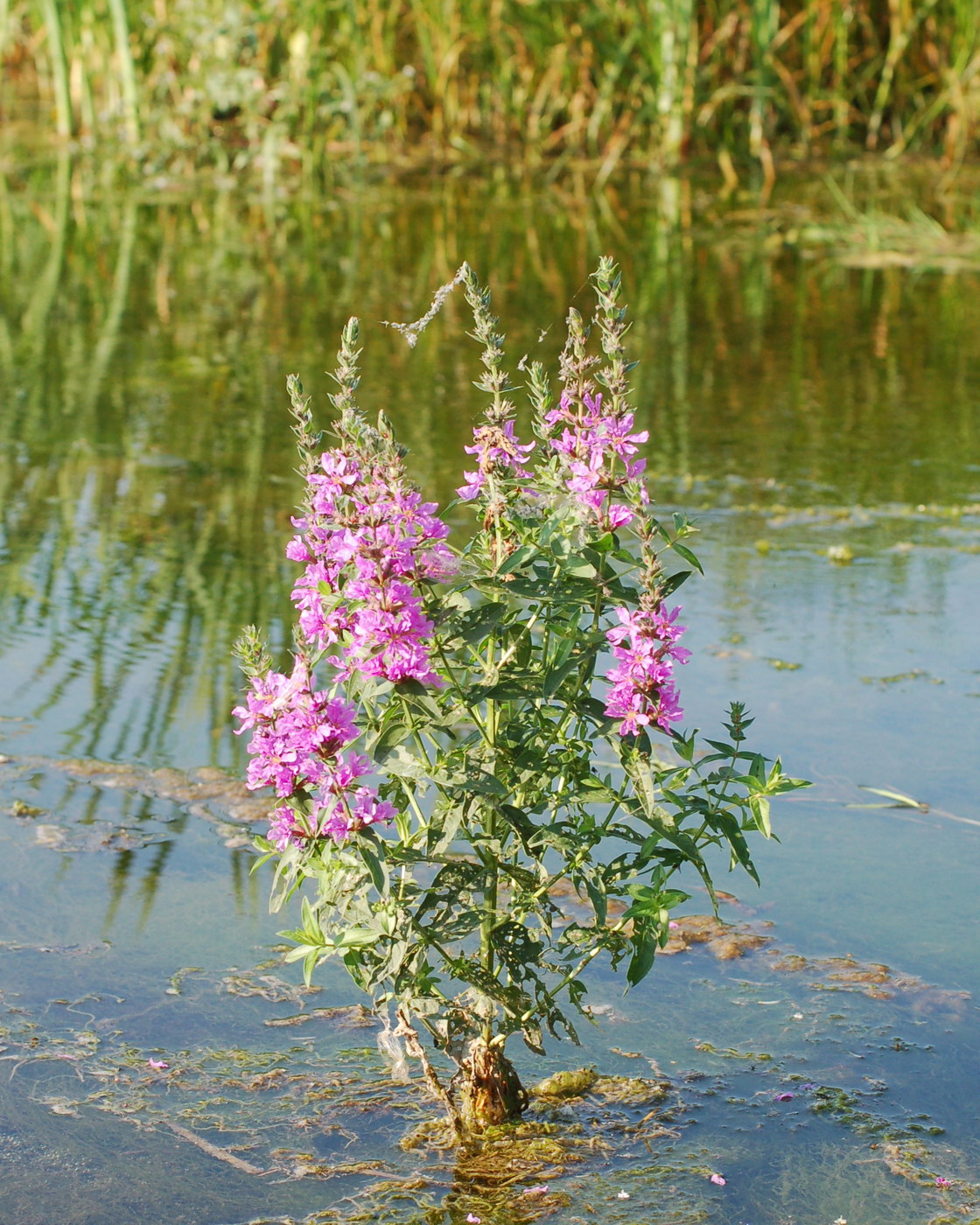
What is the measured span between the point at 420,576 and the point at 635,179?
10695mm

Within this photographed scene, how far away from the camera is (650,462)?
6.07 metres

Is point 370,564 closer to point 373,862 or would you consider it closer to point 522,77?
point 373,862

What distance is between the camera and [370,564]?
2.20 m

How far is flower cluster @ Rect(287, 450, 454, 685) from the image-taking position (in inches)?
86.9

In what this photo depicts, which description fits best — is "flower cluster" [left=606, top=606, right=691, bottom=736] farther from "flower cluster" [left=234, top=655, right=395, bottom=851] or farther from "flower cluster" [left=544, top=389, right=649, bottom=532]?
"flower cluster" [left=234, top=655, right=395, bottom=851]

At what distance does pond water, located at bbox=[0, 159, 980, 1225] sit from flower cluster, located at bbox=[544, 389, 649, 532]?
0.94 m

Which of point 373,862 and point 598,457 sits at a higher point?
point 598,457

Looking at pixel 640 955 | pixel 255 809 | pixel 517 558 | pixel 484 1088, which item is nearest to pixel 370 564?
pixel 517 558

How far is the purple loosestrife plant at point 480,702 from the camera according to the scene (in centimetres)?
226

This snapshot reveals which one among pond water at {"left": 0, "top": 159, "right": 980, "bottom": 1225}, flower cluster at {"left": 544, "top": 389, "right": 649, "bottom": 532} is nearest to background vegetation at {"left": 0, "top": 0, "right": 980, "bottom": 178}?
pond water at {"left": 0, "top": 159, "right": 980, "bottom": 1225}

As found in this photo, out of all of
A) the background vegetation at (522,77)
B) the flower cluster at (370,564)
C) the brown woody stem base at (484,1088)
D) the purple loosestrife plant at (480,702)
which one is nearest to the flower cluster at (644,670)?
the purple loosestrife plant at (480,702)

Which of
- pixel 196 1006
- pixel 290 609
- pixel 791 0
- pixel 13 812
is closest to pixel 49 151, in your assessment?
pixel 791 0

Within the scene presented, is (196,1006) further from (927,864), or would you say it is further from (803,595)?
(803,595)

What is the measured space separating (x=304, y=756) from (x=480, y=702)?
262 millimetres
